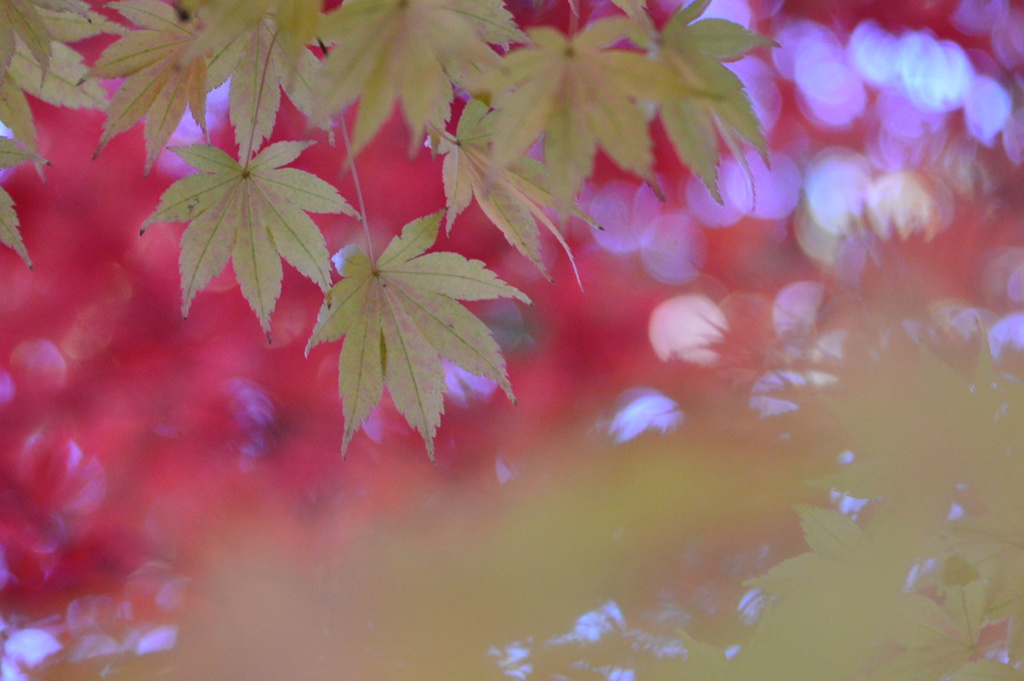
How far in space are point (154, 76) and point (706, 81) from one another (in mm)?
315

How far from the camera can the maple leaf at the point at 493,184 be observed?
1.32ft

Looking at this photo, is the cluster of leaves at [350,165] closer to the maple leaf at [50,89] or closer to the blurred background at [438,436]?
the maple leaf at [50,89]

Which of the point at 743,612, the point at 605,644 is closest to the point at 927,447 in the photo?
the point at 743,612

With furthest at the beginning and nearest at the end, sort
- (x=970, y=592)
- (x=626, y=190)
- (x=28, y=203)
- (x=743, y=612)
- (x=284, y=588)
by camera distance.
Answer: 1. (x=626, y=190)
2. (x=284, y=588)
3. (x=28, y=203)
4. (x=743, y=612)
5. (x=970, y=592)

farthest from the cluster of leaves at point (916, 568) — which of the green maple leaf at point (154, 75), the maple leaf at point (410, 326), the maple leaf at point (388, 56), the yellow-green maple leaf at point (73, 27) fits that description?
the yellow-green maple leaf at point (73, 27)

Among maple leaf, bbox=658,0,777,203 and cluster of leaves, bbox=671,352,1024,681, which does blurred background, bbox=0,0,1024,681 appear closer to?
cluster of leaves, bbox=671,352,1024,681

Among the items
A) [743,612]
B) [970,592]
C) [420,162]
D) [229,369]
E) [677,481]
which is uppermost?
[420,162]

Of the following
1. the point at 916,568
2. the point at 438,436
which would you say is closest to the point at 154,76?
the point at 916,568

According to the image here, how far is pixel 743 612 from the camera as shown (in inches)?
38.3

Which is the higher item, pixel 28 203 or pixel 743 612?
pixel 28 203

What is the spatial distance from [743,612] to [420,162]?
879mm

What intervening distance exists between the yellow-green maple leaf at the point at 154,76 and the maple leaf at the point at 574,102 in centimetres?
23

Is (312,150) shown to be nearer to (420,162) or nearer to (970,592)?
(420,162)

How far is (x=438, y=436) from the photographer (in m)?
1.25
